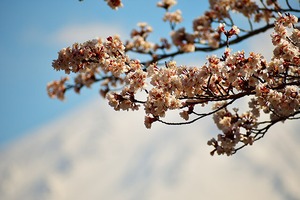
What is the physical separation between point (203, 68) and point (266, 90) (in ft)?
3.55

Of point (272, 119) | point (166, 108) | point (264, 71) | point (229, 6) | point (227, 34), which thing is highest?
point (229, 6)

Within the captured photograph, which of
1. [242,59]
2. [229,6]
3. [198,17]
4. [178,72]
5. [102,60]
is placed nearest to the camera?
[242,59]

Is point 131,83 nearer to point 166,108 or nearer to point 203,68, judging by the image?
point 166,108

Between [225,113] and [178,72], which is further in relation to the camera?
[225,113]

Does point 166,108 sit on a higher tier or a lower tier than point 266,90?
higher

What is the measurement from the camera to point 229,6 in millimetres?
9969

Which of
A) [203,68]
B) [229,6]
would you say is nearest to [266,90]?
[203,68]

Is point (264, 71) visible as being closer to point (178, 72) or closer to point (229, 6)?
point (178, 72)

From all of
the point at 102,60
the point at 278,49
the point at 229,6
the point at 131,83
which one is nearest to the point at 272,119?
the point at 278,49

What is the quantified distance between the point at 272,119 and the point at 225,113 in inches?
36.4

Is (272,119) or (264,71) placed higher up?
(264,71)

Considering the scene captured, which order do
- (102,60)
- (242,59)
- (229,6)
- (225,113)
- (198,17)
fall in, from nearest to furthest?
(242,59)
(102,60)
(225,113)
(229,6)
(198,17)

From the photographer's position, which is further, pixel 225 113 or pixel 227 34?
pixel 225 113

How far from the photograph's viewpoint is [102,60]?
19.5 feet
